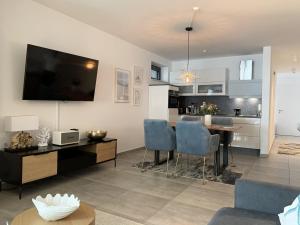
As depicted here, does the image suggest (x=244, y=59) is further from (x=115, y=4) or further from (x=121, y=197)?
(x=121, y=197)

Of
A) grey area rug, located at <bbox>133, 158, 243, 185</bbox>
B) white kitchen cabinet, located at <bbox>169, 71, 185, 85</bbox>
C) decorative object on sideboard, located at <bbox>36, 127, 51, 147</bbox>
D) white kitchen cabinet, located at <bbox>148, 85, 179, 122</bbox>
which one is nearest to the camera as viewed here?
decorative object on sideboard, located at <bbox>36, 127, 51, 147</bbox>

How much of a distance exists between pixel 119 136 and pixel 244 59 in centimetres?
418

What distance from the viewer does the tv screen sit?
10.6 ft

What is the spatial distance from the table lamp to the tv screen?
361 mm

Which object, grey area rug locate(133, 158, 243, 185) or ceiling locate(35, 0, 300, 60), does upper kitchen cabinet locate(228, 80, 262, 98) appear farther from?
grey area rug locate(133, 158, 243, 185)

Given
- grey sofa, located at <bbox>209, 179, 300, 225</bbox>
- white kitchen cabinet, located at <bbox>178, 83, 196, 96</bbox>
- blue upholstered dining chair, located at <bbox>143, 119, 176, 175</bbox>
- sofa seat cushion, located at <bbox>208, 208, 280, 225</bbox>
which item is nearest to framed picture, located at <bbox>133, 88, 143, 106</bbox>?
white kitchen cabinet, located at <bbox>178, 83, 196, 96</bbox>

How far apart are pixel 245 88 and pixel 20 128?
552cm

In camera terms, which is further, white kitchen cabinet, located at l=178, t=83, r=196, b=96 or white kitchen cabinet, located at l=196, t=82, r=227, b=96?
white kitchen cabinet, located at l=178, t=83, r=196, b=96

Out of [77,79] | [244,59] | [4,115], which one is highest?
[244,59]

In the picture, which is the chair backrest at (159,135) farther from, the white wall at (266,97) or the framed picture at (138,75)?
the white wall at (266,97)

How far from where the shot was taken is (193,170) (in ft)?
14.0

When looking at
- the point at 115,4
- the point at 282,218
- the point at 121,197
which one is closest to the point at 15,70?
the point at 115,4

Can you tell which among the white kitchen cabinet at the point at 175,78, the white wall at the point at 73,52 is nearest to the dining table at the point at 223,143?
the white wall at the point at 73,52

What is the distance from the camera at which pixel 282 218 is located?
4.68 ft
